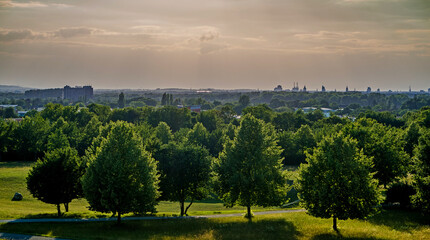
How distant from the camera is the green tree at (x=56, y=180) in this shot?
41.2 meters

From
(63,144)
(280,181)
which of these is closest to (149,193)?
(280,181)

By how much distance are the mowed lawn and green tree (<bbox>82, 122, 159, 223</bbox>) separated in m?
7.47

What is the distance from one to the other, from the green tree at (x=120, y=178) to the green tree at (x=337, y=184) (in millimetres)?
15926

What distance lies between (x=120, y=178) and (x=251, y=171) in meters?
14.5

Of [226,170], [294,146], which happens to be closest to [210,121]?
[294,146]

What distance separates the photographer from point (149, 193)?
124 feet

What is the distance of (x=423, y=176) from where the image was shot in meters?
44.3

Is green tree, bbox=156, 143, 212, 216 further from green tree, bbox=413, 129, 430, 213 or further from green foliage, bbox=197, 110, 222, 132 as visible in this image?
green foliage, bbox=197, 110, 222, 132

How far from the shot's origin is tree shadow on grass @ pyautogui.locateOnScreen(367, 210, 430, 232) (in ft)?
131

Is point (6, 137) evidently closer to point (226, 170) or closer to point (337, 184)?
point (226, 170)

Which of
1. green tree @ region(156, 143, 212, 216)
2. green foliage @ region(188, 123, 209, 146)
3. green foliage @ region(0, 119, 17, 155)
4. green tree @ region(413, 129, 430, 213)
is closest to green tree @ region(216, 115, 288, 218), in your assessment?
green tree @ region(156, 143, 212, 216)

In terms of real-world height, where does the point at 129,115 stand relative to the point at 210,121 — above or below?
above

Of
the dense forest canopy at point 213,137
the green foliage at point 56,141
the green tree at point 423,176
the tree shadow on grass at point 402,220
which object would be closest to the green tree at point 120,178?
the dense forest canopy at point 213,137

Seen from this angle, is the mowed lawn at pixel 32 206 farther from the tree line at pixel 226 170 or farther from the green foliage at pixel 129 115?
the green foliage at pixel 129 115
